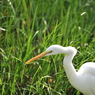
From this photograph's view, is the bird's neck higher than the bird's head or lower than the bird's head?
lower

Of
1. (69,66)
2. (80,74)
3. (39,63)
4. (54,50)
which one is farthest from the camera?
(39,63)

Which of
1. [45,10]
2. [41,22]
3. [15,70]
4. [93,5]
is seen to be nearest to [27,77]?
[15,70]

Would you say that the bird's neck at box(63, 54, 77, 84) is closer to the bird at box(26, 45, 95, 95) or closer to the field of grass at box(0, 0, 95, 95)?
the bird at box(26, 45, 95, 95)

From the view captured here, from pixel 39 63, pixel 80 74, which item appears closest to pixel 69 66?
pixel 80 74

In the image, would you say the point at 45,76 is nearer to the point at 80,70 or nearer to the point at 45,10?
the point at 80,70

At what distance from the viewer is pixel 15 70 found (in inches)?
124

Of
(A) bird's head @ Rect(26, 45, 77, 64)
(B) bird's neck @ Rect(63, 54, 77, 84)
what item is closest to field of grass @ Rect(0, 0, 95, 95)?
(B) bird's neck @ Rect(63, 54, 77, 84)

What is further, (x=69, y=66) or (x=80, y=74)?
(x=80, y=74)

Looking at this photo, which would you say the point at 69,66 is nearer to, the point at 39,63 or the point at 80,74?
the point at 80,74

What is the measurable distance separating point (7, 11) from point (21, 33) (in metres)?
0.49

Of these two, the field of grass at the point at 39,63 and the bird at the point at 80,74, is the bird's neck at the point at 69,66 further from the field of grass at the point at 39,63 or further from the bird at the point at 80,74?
the field of grass at the point at 39,63

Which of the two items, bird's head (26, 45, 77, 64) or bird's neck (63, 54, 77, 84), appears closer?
bird's head (26, 45, 77, 64)

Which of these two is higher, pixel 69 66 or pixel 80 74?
pixel 69 66

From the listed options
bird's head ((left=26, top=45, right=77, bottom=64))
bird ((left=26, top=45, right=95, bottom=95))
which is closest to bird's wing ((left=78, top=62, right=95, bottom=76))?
bird ((left=26, top=45, right=95, bottom=95))
